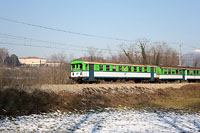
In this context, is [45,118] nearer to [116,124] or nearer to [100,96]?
[116,124]

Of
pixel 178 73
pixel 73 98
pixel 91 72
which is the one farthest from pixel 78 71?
pixel 178 73

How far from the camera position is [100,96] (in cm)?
2116

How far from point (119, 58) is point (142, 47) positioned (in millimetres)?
11481

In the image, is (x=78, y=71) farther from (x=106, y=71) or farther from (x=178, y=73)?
(x=178, y=73)

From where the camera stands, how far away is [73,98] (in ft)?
61.7

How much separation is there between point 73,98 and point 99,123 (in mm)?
6868

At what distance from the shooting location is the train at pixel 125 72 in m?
26.6

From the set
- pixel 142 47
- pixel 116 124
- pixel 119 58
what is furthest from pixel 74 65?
pixel 119 58

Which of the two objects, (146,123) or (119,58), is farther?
(119,58)

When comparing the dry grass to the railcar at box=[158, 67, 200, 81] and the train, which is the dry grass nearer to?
the train

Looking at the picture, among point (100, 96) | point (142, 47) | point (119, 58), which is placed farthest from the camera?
point (119, 58)

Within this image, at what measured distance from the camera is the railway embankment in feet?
49.0

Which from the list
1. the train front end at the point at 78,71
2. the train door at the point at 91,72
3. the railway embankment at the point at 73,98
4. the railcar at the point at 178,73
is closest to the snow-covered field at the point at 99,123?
the railway embankment at the point at 73,98

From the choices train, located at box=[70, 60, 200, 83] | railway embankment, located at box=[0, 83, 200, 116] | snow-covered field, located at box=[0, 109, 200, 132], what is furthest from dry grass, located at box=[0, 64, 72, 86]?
snow-covered field, located at box=[0, 109, 200, 132]
